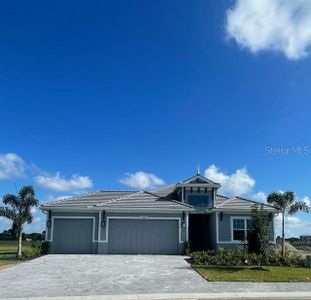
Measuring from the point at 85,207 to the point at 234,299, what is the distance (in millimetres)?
16915

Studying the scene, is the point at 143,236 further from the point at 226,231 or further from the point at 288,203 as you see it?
the point at 288,203

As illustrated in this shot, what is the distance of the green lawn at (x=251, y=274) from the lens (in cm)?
1611

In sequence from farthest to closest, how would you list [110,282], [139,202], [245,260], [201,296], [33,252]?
[139,202]
[33,252]
[245,260]
[110,282]
[201,296]

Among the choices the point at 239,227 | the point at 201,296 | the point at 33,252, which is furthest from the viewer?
the point at 239,227

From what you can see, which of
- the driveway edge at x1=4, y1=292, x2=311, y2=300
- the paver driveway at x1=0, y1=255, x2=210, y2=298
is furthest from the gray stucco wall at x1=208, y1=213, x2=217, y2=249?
the driveway edge at x1=4, y1=292, x2=311, y2=300

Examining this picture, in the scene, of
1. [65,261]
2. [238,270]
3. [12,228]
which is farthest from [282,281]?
[12,228]

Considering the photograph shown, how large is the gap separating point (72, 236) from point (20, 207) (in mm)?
3835

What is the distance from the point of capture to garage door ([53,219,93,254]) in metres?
27.8

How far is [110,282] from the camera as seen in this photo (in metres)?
15.1

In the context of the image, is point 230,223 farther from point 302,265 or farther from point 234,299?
point 234,299

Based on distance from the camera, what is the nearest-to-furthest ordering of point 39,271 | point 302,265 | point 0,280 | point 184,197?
point 0,280
point 39,271
point 302,265
point 184,197

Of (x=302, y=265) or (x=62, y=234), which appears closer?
(x=302, y=265)

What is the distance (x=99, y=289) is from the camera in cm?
1379

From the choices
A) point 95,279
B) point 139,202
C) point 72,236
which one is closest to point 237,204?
point 139,202
